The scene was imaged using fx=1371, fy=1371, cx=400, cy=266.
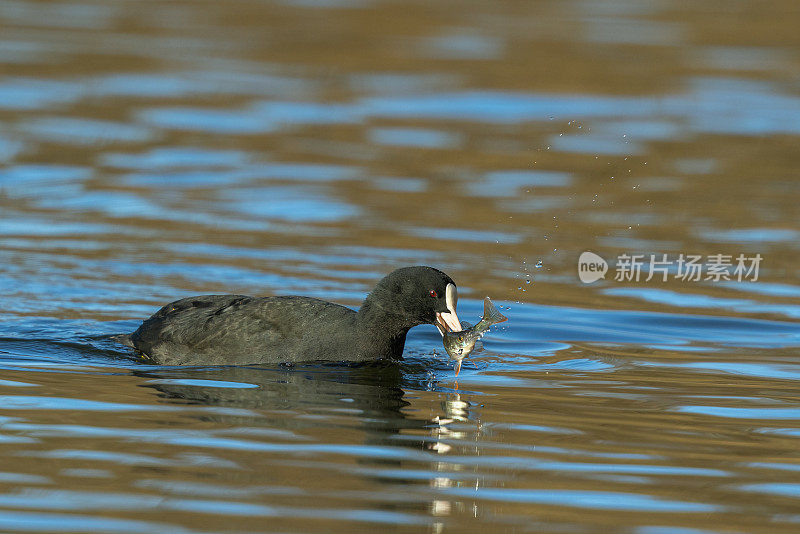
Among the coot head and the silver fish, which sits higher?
the coot head

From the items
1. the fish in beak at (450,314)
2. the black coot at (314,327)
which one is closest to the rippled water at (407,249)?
the black coot at (314,327)

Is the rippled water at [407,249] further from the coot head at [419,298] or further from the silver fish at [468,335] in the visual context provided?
the coot head at [419,298]

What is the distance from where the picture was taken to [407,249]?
1211 cm

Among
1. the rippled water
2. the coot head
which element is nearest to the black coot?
the coot head

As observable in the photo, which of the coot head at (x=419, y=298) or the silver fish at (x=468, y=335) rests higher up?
the coot head at (x=419, y=298)

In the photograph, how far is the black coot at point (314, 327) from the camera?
838 cm

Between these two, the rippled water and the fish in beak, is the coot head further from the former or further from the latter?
the rippled water

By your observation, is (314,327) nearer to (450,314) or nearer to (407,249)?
(450,314)

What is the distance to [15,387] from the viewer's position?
7750 millimetres

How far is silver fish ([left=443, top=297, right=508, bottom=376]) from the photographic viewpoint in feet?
26.2

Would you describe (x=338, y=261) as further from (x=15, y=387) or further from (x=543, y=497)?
(x=543, y=497)

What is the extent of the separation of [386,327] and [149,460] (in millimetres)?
2593

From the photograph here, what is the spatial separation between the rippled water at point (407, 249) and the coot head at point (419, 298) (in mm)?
384

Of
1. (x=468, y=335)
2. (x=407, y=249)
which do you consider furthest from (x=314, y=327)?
(x=407, y=249)
